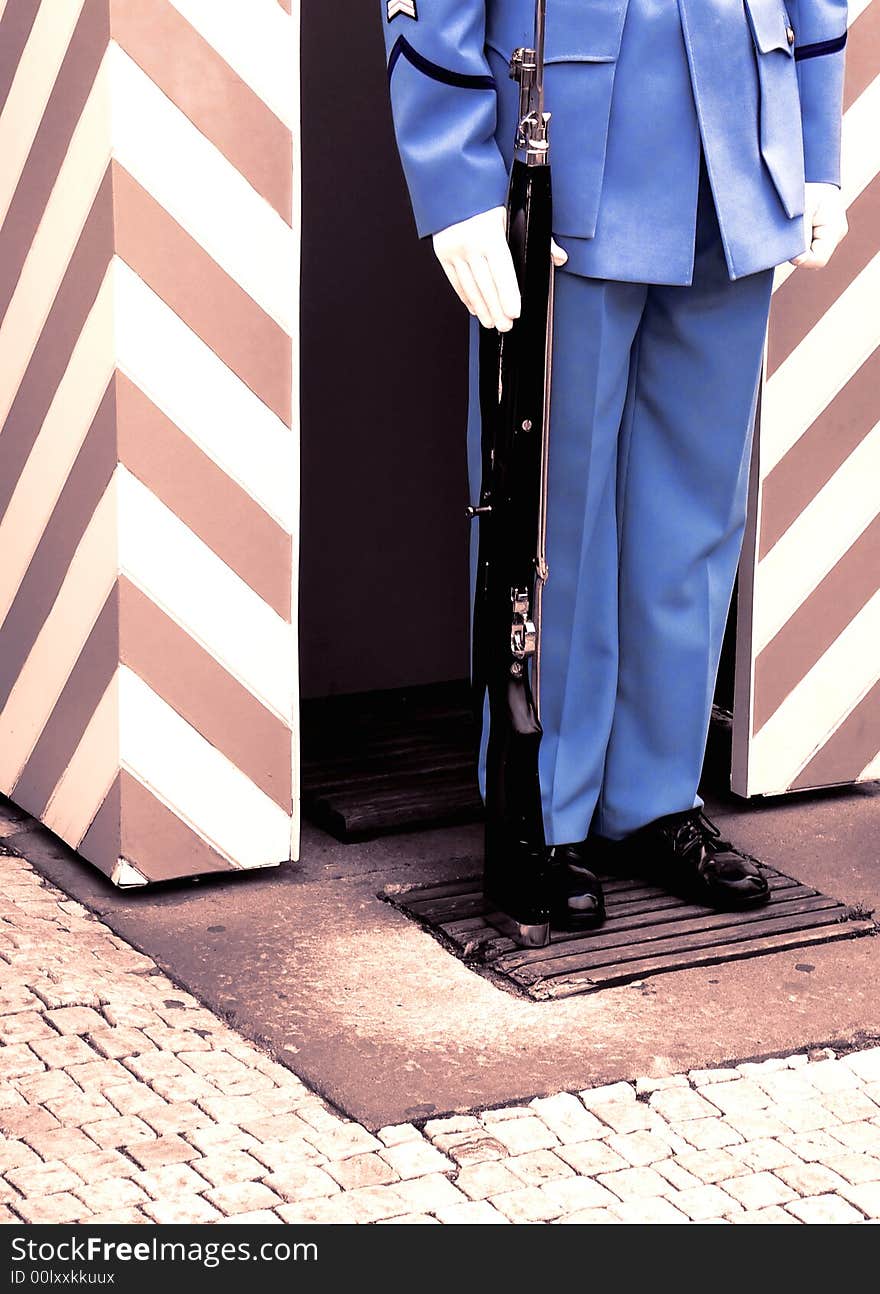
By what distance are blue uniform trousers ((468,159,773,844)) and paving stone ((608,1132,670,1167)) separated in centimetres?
75

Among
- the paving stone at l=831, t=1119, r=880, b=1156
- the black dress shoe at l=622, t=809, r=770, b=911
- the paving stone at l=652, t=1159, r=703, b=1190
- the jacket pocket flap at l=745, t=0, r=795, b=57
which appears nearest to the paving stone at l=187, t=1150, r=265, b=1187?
the paving stone at l=652, t=1159, r=703, b=1190

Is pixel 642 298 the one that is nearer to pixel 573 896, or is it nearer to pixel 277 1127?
pixel 573 896

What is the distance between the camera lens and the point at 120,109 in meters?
3.06

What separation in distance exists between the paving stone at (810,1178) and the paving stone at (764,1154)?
0.01 m

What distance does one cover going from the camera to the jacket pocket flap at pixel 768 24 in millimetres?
3025

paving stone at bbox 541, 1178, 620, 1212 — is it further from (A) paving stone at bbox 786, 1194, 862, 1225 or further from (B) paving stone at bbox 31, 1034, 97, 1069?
(B) paving stone at bbox 31, 1034, 97, 1069

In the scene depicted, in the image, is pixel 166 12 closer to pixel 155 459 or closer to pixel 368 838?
pixel 155 459

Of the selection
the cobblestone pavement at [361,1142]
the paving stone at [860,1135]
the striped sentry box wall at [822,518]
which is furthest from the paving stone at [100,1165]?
the striped sentry box wall at [822,518]

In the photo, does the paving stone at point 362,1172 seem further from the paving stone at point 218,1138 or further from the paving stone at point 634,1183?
the paving stone at point 634,1183

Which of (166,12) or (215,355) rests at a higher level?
(166,12)

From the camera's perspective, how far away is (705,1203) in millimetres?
2471

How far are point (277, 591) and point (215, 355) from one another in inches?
14.5

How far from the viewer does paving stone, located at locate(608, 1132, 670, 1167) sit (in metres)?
2.57
